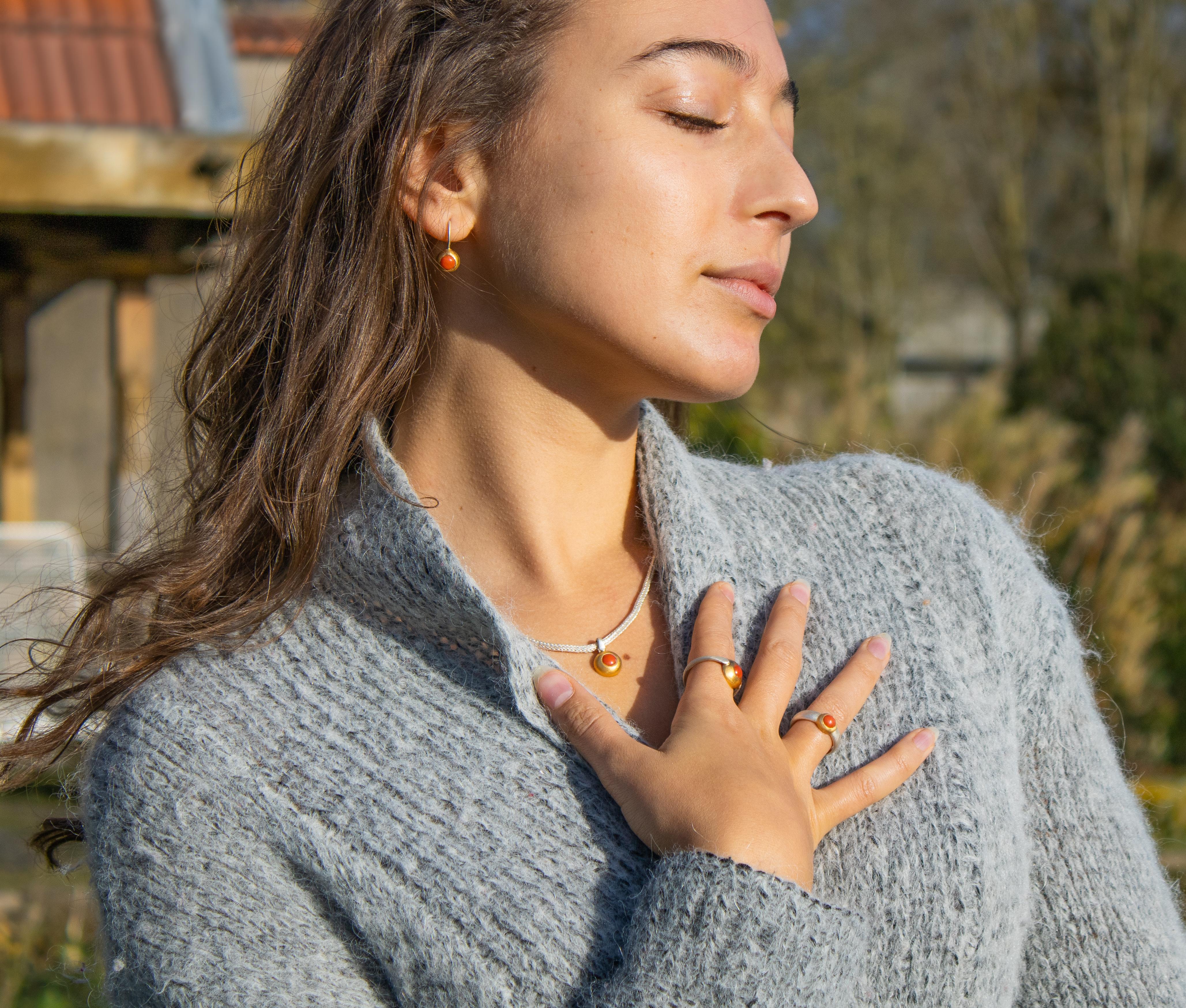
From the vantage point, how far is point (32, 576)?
5.19 metres

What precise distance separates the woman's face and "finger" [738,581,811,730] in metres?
0.29

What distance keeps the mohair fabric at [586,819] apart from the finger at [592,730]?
0.08 feet

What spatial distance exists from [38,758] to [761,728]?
1062mm

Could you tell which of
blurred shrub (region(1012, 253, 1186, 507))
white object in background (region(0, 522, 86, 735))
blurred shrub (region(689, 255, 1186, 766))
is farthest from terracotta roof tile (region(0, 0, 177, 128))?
blurred shrub (region(1012, 253, 1186, 507))

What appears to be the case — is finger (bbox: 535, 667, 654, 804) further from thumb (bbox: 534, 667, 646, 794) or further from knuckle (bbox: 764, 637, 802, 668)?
knuckle (bbox: 764, 637, 802, 668)

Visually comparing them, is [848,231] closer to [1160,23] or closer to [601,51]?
[1160,23]

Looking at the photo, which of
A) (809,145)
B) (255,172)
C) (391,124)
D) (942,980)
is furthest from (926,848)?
(809,145)

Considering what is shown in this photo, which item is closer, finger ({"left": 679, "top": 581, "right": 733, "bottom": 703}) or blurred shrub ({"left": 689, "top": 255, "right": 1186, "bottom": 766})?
finger ({"left": 679, "top": 581, "right": 733, "bottom": 703})

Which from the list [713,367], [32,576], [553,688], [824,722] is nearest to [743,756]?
[824,722]

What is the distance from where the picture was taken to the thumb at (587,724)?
4.71 ft

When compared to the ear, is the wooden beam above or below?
below

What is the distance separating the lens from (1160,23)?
14523 millimetres

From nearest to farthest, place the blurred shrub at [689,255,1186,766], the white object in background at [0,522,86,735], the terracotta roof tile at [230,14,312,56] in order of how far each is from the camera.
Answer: the white object in background at [0,522,86,735], the blurred shrub at [689,255,1186,766], the terracotta roof tile at [230,14,312,56]

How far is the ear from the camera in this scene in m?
1.67
